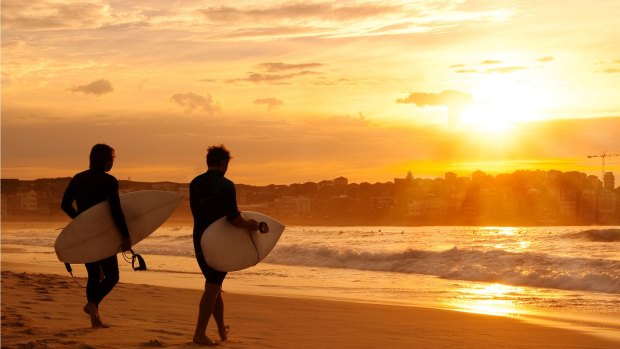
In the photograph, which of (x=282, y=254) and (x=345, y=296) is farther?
(x=282, y=254)

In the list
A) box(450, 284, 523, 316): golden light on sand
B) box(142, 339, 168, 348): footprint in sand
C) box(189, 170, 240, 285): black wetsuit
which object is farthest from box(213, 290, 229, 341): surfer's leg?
box(450, 284, 523, 316): golden light on sand

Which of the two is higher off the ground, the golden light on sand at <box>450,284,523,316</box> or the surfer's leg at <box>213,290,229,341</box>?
the surfer's leg at <box>213,290,229,341</box>

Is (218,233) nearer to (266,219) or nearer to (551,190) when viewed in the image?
(266,219)

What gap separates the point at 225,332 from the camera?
684cm

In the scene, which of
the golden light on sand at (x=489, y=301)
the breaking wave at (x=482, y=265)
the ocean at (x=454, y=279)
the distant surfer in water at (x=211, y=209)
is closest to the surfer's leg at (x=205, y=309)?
the distant surfer in water at (x=211, y=209)

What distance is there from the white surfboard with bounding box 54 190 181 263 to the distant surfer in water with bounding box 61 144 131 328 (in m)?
0.08

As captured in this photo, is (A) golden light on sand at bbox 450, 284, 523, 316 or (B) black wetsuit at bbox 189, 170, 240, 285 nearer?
(B) black wetsuit at bbox 189, 170, 240, 285

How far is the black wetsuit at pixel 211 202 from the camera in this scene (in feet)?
21.2

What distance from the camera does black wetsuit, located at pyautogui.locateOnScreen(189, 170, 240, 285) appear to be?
6.46 metres

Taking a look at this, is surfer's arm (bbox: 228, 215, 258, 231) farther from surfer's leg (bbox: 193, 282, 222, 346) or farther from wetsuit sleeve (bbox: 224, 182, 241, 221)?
surfer's leg (bbox: 193, 282, 222, 346)

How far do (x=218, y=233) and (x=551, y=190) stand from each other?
7602 cm

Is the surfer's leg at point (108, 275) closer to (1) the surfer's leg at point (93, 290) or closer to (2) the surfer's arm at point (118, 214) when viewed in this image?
(1) the surfer's leg at point (93, 290)

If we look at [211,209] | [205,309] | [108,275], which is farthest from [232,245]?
[108,275]

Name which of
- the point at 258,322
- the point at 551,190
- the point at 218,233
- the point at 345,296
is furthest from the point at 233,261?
the point at 551,190
